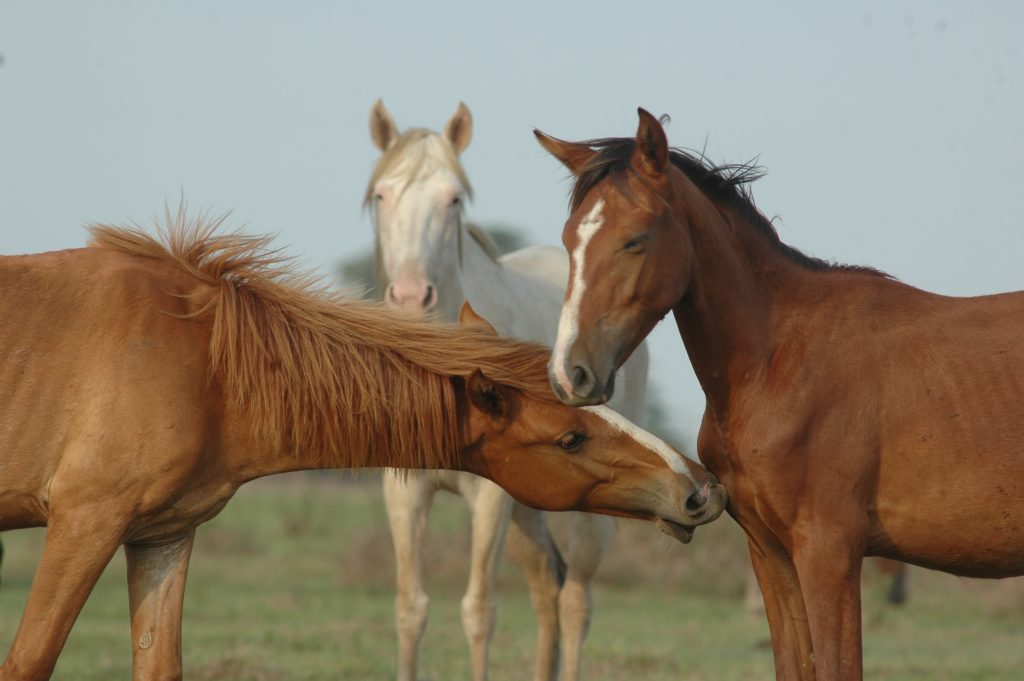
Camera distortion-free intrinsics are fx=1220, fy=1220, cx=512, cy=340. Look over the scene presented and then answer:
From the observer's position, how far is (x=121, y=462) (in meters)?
4.41

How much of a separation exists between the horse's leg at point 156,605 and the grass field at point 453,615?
2.90 ft

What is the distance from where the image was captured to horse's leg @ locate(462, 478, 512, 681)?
6.77 m

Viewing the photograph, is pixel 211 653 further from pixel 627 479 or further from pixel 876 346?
pixel 876 346

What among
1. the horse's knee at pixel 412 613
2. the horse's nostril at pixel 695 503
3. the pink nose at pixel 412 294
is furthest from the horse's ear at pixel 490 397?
the horse's knee at pixel 412 613

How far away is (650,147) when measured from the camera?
14.0 ft

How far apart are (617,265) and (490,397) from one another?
810 millimetres

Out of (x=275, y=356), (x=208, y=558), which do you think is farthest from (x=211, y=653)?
(x=208, y=558)

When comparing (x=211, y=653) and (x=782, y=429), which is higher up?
(x=782, y=429)

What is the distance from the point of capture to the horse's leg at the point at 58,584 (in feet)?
14.2

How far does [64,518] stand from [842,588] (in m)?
2.74

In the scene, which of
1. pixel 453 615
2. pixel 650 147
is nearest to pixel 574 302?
pixel 650 147

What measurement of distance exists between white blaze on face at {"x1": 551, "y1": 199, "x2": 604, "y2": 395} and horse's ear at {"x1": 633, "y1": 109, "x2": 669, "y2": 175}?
209 millimetres

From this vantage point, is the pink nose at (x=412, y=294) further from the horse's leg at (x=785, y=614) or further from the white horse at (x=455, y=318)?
the horse's leg at (x=785, y=614)

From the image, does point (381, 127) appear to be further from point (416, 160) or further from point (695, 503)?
point (695, 503)
